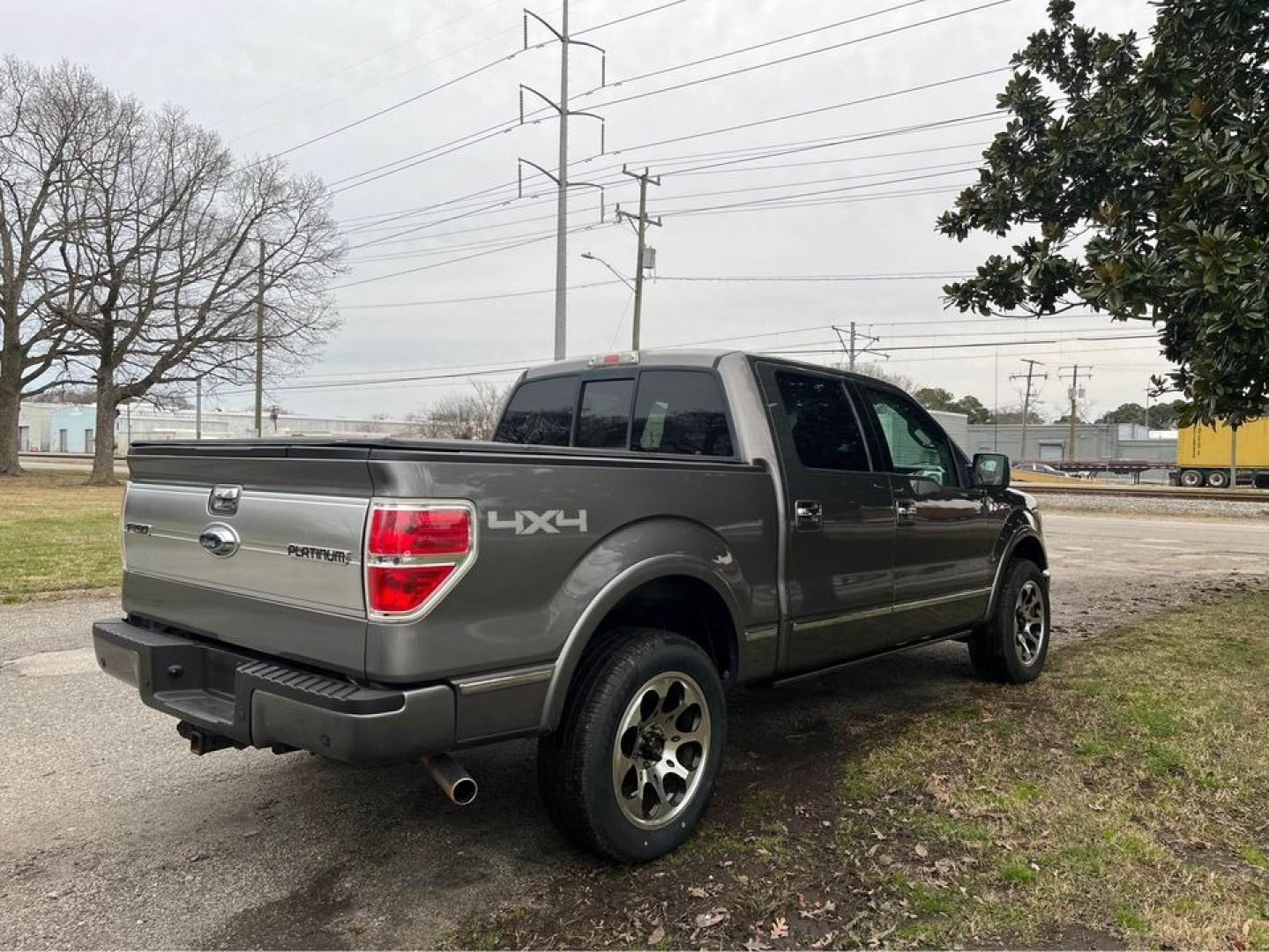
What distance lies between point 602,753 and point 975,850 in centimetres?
148

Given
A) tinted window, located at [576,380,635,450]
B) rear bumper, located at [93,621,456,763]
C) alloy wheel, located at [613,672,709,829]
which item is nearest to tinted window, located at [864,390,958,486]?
tinted window, located at [576,380,635,450]

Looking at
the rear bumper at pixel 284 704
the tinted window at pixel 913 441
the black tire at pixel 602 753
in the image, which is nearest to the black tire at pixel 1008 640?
the tinted window at pixel 913 441

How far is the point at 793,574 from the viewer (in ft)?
13.0

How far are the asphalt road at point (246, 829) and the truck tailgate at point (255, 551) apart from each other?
0.83 metres

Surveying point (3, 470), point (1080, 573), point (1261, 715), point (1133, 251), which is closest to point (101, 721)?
point (1261, 715)

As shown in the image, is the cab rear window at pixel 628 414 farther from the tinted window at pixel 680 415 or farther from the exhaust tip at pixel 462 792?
the exhaust tip at pixel 462 792

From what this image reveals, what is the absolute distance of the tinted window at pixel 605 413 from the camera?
14.8ft

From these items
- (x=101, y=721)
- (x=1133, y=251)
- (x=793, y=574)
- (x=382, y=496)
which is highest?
(x=1133, y=251)

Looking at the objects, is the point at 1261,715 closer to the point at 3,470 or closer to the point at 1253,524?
the point at 1253,524

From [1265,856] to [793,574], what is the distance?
1.97 m

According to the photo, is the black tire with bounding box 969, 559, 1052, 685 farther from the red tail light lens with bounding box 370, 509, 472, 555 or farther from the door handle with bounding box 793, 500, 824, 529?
the red tail light lens with bounding box 370, 509, 472, 555

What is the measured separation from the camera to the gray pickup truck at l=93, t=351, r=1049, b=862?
2.72 meters

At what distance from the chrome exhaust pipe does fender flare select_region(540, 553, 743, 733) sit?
287mm

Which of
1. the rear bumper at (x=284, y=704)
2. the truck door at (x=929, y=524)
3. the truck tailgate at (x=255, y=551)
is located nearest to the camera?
the rear bumper at (x=284, y=704)
